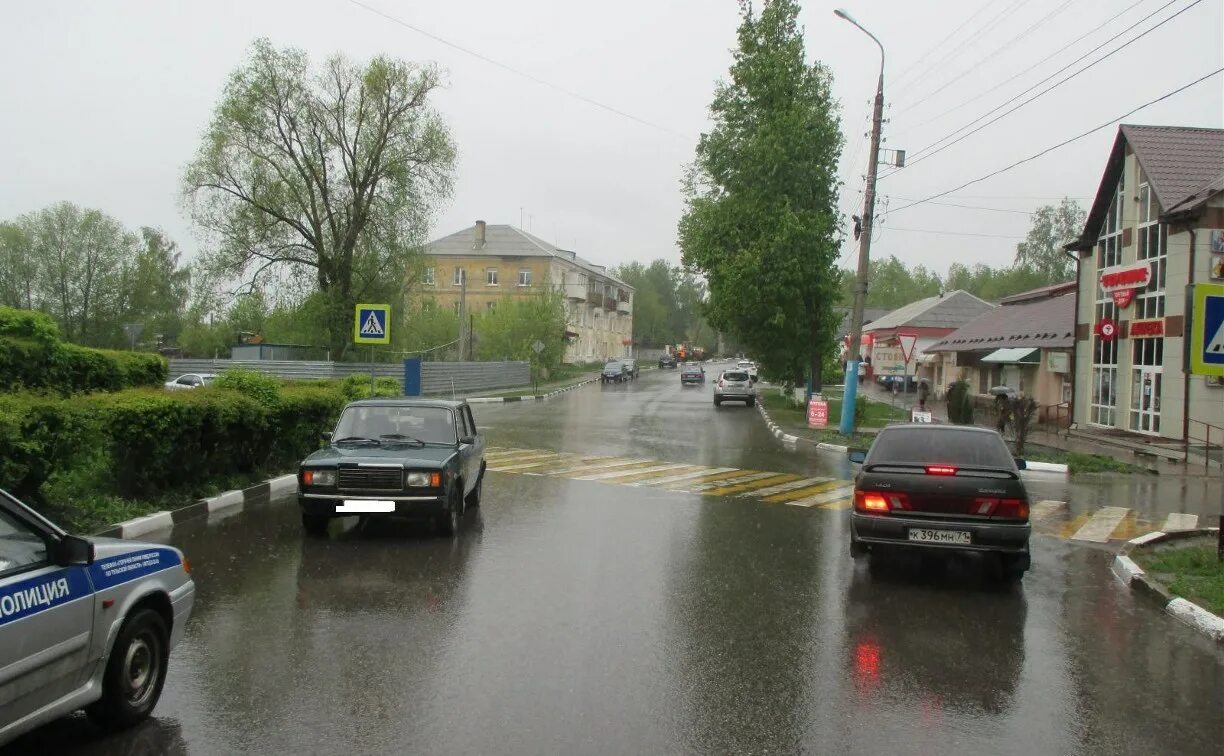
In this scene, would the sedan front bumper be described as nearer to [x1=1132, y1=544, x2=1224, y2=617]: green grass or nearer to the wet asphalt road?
the wet asphalt road

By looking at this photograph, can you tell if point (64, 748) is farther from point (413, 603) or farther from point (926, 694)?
point (926, 694)

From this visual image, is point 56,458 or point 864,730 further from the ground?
point 56,458

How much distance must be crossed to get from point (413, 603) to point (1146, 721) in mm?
5329

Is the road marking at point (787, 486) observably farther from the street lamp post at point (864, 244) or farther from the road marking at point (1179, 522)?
the street lamp post at point (864, 244)

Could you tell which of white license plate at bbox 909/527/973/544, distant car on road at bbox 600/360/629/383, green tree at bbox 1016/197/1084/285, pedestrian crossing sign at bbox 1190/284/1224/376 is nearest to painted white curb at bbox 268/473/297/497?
white license plate at bbox 909/527/973/544

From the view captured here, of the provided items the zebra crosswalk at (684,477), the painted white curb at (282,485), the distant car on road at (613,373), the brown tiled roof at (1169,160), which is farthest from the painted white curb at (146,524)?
the distant car on road at (613,373)

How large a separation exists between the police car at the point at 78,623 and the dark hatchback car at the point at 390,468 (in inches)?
197

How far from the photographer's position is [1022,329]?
4184cm

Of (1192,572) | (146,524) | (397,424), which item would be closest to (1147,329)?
(1192,572)

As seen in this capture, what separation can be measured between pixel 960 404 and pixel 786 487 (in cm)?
1233

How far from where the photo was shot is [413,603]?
25.5 feet

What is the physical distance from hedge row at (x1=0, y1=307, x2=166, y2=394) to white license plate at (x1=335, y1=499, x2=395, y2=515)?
4627mm

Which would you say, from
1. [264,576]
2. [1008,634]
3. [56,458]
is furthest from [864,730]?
[56,458]

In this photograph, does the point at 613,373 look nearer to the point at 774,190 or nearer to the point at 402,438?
the point at 774,190
